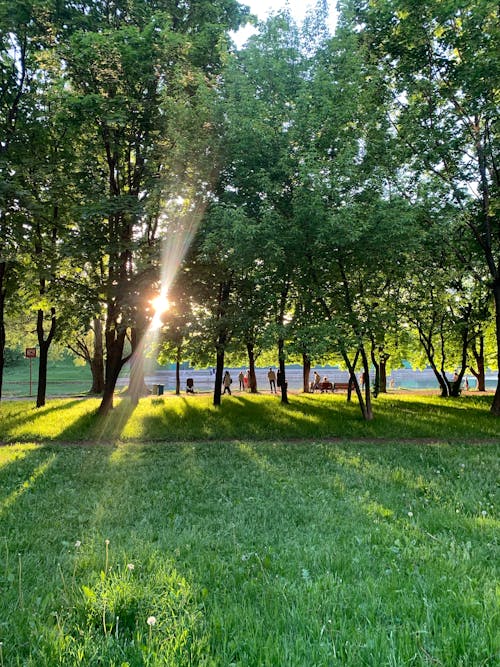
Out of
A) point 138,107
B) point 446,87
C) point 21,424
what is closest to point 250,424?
point 21,424

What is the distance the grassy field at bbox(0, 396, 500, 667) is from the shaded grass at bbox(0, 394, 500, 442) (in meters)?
2.72

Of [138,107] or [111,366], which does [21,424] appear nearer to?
A: [111,366]

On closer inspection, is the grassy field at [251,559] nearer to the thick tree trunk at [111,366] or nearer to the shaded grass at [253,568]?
the shaded grass at [253,568]

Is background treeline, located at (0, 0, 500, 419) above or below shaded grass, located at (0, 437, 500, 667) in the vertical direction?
above

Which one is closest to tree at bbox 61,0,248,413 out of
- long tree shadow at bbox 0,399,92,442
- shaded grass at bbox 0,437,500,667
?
long tree shadow at bbox 0,399,92,442

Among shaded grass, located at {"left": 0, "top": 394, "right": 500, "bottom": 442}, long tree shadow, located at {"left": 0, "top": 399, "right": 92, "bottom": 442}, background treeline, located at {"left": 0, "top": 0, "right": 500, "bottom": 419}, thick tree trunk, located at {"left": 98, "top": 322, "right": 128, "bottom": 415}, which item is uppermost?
background treeline, located at {"left": 0, "top": 0, "right": 500, "bottom": 419}

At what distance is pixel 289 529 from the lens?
4.38m

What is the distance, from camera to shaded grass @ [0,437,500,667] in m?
2.35

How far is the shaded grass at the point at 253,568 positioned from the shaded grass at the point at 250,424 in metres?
4.51

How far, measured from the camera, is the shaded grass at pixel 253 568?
235cm

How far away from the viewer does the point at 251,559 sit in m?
3.60

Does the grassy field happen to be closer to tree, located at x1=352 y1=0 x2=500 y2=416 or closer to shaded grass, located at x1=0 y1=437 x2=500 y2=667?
shaded grass, located at x1=0 y1=437 x2=500 y2=667

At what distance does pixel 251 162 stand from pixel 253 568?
9257mm

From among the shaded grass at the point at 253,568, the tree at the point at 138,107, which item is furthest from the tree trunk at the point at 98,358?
the shaded grass at the point at 253,568
